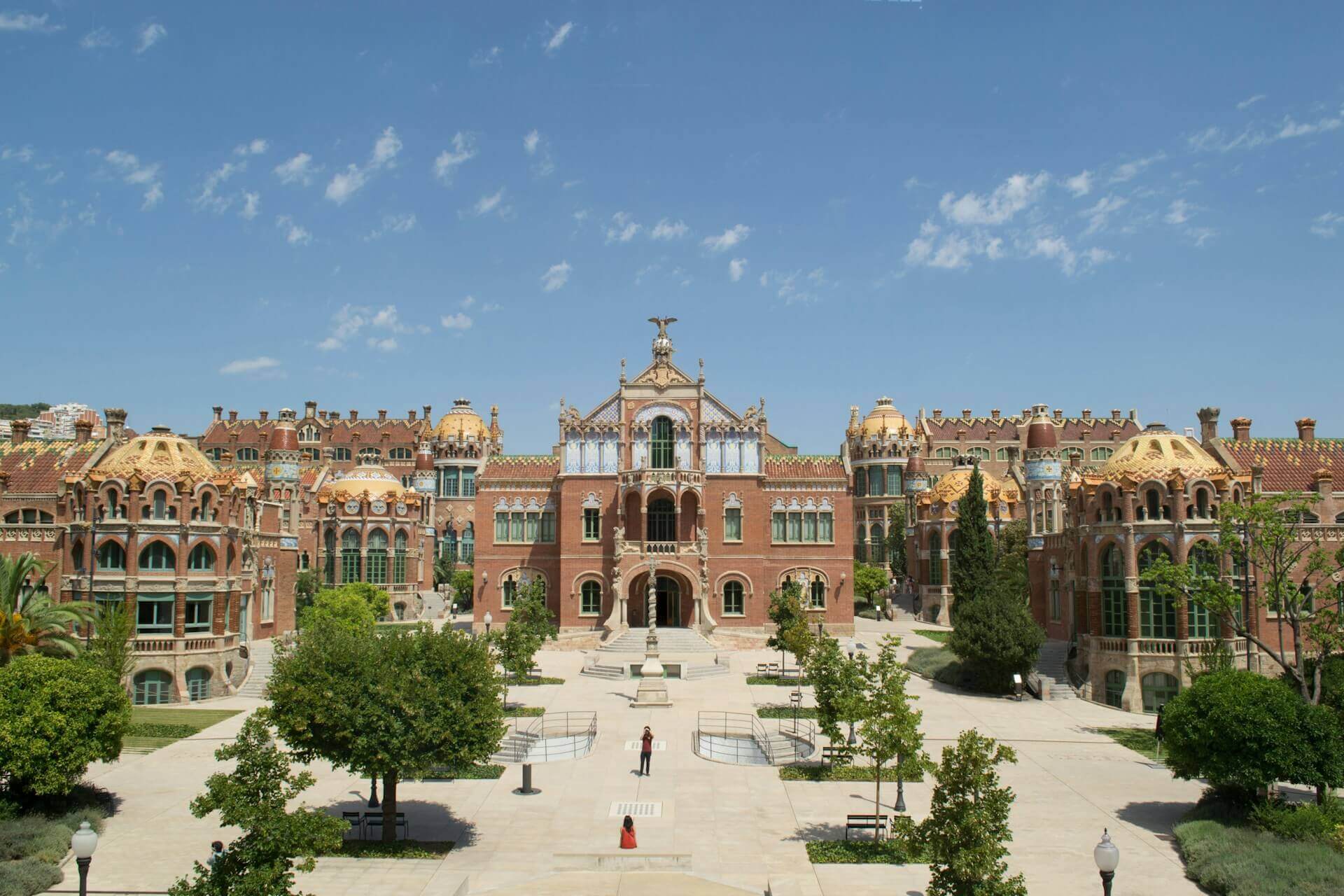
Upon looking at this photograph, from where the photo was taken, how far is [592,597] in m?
61.4

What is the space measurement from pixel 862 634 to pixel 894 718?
42.4m

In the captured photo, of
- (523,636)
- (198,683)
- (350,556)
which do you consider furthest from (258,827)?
(350,556)

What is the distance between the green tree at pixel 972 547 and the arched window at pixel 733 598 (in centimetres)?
1263

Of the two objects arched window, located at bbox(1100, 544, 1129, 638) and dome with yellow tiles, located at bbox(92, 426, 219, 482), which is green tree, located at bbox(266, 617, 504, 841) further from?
arched window, located at bbox(1100, 544, 1129, 638)

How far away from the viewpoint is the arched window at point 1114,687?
42.9 m

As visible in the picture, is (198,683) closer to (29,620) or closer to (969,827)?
(29,620)

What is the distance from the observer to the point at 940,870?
19047 mm

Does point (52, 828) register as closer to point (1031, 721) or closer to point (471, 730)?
point (471, 730)

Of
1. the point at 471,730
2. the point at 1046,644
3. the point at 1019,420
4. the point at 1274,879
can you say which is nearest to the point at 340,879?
the point at 471,730

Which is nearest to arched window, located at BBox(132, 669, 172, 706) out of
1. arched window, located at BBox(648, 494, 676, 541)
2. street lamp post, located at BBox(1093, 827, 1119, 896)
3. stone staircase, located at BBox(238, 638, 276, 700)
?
stone staircase, located at BBox(238, 638, 276, 700)

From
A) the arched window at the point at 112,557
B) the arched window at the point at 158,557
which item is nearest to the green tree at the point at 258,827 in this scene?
the arched window at the point at 158,557

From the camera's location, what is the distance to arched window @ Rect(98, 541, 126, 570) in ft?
143

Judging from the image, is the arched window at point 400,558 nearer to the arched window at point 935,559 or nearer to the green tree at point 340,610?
the green tree at point 340,610

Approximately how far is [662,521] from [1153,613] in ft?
93.8
